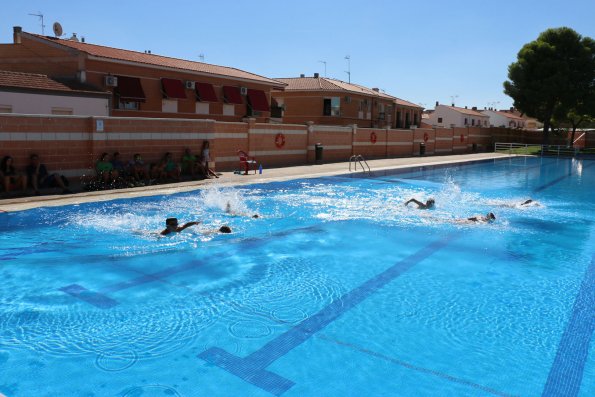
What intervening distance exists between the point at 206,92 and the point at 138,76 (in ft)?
14.1

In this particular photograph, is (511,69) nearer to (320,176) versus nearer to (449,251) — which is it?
(320,176)

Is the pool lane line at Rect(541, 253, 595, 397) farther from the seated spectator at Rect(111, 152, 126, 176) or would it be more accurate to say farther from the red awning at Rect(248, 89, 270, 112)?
the red awning at Rect(248, 89, 270, 112)

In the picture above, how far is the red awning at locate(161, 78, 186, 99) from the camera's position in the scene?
25.6 m

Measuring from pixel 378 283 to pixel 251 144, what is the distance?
16.0 meters

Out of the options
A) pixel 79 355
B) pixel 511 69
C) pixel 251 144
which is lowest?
pixel 79 355

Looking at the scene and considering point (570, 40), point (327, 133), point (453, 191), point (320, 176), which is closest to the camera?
point (453, 191)

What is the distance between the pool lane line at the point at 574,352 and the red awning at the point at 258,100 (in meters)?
26.1

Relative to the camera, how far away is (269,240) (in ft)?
31.8

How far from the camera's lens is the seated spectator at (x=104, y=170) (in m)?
14.5

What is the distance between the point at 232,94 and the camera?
2978 centimetres

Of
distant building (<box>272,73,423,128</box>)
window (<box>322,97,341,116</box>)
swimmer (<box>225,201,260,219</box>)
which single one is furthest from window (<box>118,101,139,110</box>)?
window (<box>322,97,341,116</box>)

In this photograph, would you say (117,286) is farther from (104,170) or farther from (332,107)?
(332,107)

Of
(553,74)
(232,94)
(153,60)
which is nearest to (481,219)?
(153,60)

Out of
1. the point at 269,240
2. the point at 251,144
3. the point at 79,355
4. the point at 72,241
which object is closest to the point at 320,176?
the point at 251,144
